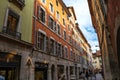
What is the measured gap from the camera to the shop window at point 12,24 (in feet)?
35.1

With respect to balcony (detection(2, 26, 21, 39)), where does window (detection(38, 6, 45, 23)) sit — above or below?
above

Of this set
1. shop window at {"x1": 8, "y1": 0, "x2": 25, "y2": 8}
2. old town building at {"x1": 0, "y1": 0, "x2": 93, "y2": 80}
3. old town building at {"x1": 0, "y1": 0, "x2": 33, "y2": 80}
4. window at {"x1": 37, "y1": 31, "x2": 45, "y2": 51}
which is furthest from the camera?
window at {"x1": 37, "y1": 31, "x2": 45, "y2": 51}

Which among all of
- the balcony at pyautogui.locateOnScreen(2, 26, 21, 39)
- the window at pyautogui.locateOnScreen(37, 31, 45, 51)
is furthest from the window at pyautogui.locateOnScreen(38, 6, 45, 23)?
the balcony at pyautogui.locateOnScreen(2, 26, 21, 39)

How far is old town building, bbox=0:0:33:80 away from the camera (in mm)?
10023

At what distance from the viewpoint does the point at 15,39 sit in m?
10.8

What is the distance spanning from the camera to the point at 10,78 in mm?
10633

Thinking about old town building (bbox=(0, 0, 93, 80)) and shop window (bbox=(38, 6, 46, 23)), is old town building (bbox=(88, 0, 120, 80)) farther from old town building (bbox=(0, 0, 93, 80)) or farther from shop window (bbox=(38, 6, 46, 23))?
shop window (bbox=(38, 6, 46, 23))

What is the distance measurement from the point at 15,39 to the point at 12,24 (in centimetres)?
133

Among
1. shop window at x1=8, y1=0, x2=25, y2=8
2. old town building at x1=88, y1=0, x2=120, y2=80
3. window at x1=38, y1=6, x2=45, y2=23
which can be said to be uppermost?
window at x1=38, y1=6, x2=45, y2=23

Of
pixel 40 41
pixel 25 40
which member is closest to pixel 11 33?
pixel 25 40

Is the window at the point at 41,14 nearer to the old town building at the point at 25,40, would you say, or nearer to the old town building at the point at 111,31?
the old town building at the point at 25,40

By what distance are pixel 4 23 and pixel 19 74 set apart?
12.9 ft

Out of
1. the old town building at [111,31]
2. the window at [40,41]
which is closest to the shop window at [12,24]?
the window at [40,41]

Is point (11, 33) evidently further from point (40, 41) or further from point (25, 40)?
point (40, 41)
